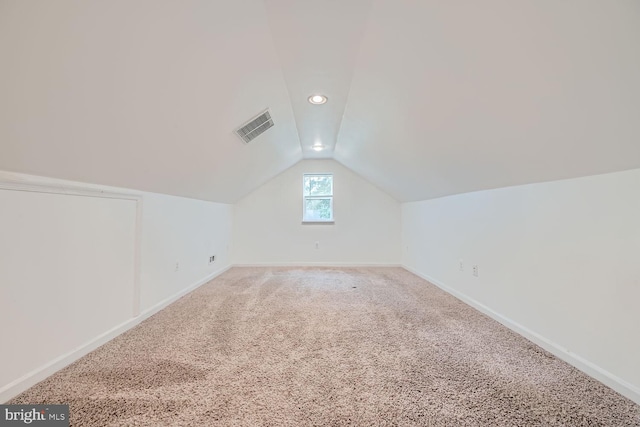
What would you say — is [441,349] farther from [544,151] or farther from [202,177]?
[202,177]

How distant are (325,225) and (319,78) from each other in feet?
10.8

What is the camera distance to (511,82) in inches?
49.9

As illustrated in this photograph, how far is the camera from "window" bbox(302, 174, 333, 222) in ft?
16.9

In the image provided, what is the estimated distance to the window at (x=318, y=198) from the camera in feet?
16.9

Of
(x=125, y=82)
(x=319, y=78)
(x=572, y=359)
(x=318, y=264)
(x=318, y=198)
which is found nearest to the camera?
(x=125, y=82)

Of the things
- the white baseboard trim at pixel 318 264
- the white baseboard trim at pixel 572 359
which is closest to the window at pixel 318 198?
the white baseboard trim at pixel 318 264

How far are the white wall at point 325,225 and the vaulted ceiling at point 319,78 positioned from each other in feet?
8.83

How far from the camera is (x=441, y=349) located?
5.93 ft

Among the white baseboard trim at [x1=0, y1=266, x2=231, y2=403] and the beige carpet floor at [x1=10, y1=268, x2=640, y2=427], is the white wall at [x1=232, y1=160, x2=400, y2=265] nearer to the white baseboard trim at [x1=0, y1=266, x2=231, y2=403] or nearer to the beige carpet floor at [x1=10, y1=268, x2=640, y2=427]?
the beige carpet floor at [x1=10, y1=268, x2=640, y2=427]

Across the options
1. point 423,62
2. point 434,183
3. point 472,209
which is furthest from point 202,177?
point 472,209

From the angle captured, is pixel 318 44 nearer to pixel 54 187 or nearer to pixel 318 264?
pixel 54 187

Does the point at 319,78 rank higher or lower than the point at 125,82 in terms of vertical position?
higher

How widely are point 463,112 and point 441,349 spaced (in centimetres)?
161

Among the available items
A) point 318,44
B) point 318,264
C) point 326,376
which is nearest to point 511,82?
point 318,44
